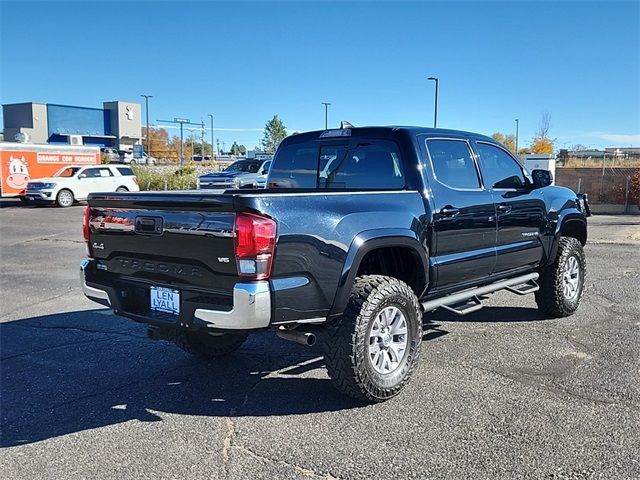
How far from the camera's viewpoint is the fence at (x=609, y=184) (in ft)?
66.6

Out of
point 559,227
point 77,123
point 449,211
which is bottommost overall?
point 559,227

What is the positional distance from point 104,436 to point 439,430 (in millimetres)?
2120

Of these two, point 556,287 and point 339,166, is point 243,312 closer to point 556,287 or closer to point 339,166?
point 339,166

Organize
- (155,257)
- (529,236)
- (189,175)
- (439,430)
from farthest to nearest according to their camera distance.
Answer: (189,175) < (529,236) < (155,257) < (439,430)

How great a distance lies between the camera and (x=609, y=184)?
2072 cm

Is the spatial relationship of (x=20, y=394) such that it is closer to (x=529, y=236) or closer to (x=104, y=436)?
(x=104, y=436)

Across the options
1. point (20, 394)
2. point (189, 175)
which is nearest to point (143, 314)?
point (20, 394)

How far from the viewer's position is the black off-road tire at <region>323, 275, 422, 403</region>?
12.9 feet

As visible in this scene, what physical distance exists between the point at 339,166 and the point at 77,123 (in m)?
83.2

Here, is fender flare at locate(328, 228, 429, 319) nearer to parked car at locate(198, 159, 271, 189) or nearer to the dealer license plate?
the dealer license plate

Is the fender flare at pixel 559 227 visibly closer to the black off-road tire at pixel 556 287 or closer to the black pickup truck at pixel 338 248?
the black off-road tire at pixel 556 287

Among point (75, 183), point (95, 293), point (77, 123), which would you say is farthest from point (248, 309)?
point (77, 123)

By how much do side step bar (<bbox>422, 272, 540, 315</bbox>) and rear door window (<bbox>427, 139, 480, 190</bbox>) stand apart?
0.95 m

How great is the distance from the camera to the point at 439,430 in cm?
368
